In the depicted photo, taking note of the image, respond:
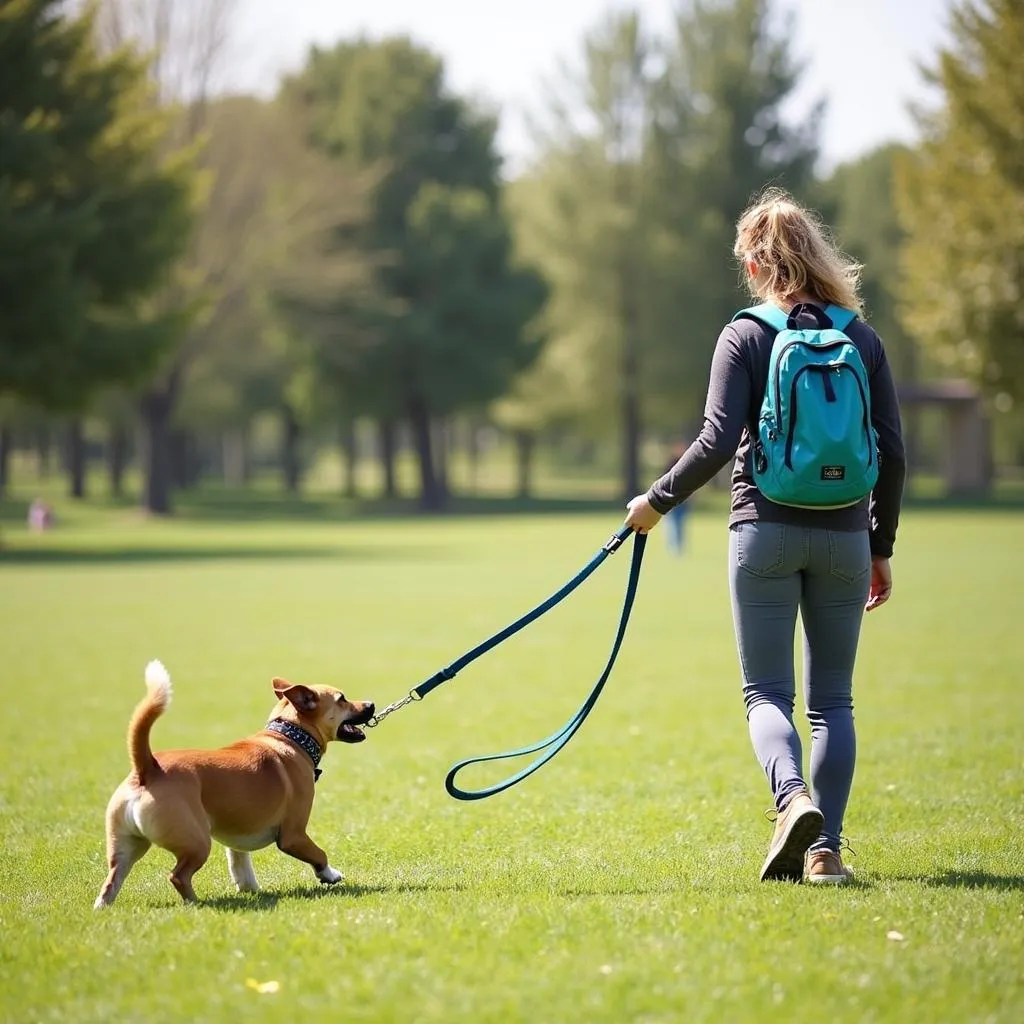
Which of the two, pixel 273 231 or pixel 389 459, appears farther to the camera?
pixel 389 459

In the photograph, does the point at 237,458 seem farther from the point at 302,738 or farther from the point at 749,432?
the point at 749,432

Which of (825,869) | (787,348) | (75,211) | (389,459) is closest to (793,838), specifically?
(825,869)

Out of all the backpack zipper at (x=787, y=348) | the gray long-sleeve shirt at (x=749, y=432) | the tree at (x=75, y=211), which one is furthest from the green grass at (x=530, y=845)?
the tree at (x=75, y=211)

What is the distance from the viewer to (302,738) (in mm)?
5793

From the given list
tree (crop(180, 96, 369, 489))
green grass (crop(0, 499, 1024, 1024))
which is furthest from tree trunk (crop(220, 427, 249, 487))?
green grass (crop(0, 499, 1024, 1024))

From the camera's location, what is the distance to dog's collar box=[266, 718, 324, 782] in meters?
5.78

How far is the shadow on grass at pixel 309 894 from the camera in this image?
5277 mm

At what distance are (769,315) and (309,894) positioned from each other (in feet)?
9.69

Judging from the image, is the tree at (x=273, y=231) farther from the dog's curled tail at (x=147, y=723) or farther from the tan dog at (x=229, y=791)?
the dog's curled tail at (x=147, y=723)

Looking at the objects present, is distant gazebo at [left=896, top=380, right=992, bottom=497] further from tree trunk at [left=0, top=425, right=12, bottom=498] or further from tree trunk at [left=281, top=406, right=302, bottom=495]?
tree trunk at [left=0, top=425, right=12, bottom=498]

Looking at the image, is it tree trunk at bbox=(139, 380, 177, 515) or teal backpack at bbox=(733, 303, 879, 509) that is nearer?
teal backpack at bbox=(733, 303, 879, 509)

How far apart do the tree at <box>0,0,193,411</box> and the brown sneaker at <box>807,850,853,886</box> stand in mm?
28292

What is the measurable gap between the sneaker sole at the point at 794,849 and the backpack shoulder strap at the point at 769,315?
187 cm

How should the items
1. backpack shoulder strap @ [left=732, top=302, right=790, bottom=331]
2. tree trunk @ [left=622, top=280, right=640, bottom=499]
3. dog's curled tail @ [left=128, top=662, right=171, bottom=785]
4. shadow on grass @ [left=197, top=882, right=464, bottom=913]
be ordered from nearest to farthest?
dog's curled tail @ [left=128, top=662, right=171, bottom=785], shadow on grass @ [left=197, top=882, right=464, bottom=913], backpack shoulder strap @ [left=732, top=302, right=790, bottom=331], tree trunk @ [left=622, top=280, right=640, bottom=499]
